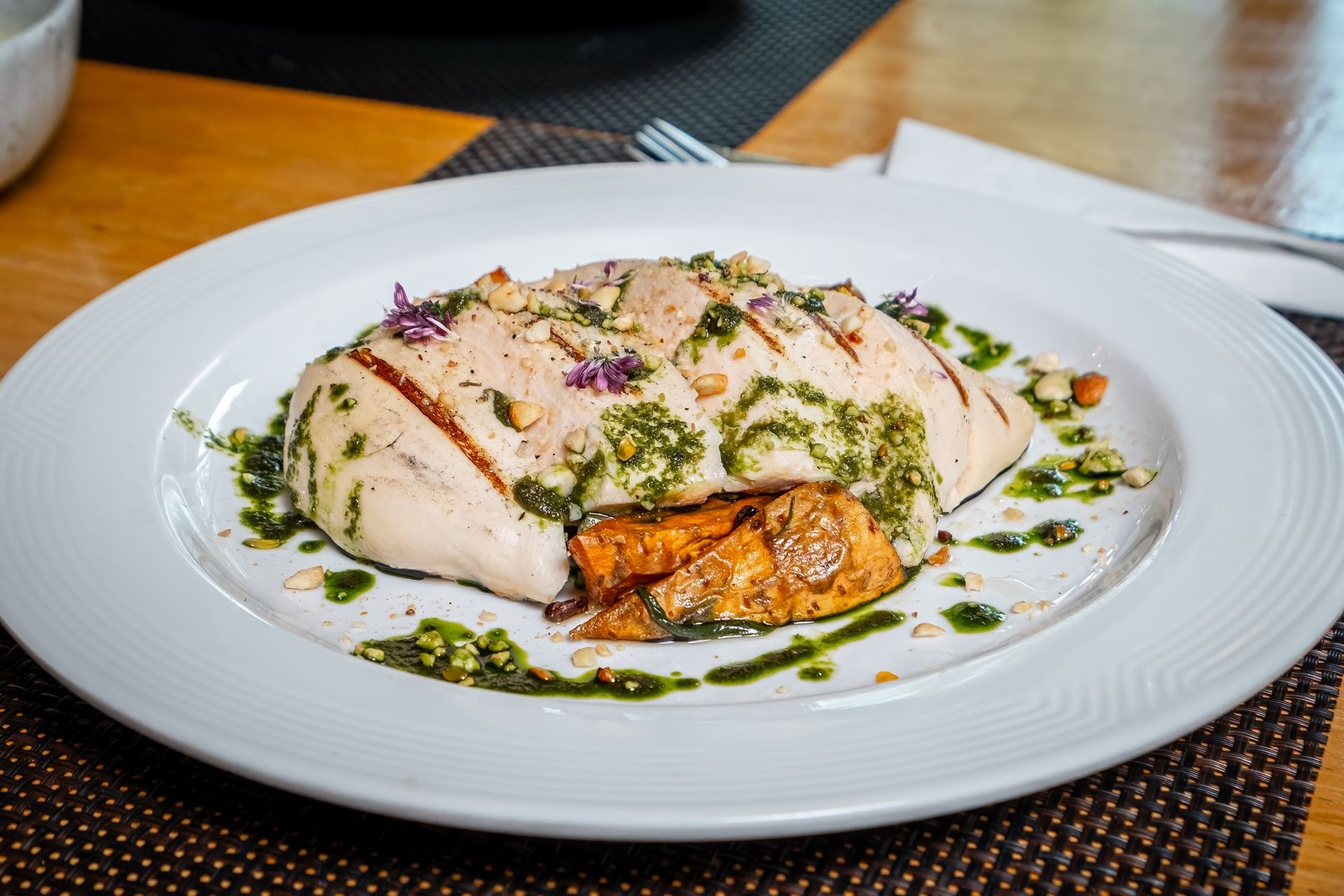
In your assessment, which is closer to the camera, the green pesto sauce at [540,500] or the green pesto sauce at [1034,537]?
the green pesto sauce at [540,500]

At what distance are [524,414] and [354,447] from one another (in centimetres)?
39

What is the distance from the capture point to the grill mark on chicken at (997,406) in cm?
299

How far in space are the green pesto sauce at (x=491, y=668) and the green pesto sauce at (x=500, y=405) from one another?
50 cm

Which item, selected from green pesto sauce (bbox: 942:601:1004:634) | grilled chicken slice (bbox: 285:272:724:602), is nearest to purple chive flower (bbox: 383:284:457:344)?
grilled chicken slice (bbox: 285:272:724:602)

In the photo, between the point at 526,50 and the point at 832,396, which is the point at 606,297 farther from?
the point at 526,50

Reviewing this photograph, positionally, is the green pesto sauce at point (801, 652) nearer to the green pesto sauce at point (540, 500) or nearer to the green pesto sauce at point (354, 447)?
the green pesto sauce at point (540, 500)

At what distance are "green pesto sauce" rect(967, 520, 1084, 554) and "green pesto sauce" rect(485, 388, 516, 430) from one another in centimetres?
109

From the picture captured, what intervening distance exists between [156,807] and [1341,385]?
2.66 metres

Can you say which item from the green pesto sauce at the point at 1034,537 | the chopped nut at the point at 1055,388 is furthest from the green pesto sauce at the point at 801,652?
the chopped nut at the point at 1055,388

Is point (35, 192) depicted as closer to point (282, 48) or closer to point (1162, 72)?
point (282, 48)

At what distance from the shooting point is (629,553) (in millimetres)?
2551

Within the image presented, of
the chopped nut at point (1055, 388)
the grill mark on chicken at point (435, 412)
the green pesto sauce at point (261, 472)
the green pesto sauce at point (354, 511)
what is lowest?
the green pesto sauce at point (261, 472)

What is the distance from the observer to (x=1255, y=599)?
2221 mm

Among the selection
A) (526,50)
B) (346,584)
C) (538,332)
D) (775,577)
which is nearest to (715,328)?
(538,332)
